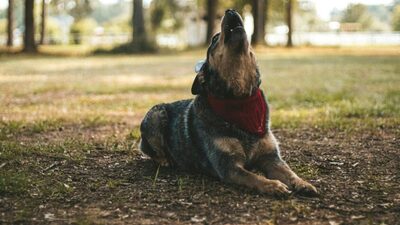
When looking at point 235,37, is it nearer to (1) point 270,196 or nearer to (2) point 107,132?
(1) point 270,196

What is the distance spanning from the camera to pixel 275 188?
4.86 m

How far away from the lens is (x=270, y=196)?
487 centimetres

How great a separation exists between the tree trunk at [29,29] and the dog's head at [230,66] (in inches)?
1322

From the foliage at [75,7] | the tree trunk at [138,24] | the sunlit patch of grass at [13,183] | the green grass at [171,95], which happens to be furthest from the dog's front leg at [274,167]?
the foliage at [75,7]

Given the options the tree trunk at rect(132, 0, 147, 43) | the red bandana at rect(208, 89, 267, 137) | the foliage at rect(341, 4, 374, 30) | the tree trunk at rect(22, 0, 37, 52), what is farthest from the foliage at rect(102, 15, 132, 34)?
the red bandana at rect(208, 89, 267, 137)

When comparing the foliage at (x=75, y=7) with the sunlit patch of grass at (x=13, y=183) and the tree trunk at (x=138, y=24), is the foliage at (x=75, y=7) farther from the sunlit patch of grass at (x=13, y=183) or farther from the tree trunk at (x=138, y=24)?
the sunlit patch of grass at (x=13, y=183)

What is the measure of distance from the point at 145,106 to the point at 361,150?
578 cm

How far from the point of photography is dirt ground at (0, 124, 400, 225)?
4398 mm

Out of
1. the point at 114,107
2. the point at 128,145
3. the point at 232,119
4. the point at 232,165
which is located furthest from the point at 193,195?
the point at 114,107

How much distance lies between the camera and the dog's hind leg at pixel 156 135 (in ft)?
20.5

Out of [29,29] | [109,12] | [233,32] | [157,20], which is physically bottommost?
[233,32]

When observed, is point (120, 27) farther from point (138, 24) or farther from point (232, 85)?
point (232, 85)

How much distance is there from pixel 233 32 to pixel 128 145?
9.34 ft

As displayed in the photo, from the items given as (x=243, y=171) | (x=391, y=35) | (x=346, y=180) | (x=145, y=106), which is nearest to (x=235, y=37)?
(x=243, y=171)
